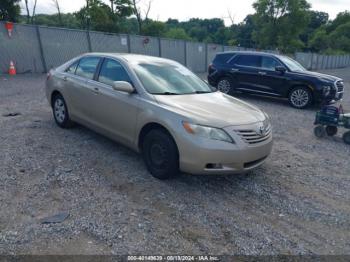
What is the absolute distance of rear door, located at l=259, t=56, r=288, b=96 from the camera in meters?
9.74

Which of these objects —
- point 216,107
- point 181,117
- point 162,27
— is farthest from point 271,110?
point 162,27

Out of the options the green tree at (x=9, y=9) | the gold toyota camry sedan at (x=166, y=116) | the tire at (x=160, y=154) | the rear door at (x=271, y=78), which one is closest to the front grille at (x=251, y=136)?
the gold toyota camry sedan at (x=166, y=116)

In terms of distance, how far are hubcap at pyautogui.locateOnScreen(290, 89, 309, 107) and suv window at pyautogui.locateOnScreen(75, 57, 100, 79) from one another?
707cm

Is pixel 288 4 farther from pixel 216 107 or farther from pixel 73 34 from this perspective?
pixel 216 107

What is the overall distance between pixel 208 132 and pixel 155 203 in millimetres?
1058

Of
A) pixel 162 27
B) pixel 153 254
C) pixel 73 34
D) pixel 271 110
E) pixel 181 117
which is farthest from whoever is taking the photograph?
pixel 162 27

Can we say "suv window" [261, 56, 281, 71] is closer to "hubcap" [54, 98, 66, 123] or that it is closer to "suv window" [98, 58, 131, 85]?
"suv window" [98, 58, 131, 85]

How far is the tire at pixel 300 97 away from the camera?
931 centimetres

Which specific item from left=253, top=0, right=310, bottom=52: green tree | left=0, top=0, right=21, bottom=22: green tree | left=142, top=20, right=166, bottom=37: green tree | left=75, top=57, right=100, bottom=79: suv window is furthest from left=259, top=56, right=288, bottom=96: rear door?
left=253, top=0, right=310, bottom=52: green tree

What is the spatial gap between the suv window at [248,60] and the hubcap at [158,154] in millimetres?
7807

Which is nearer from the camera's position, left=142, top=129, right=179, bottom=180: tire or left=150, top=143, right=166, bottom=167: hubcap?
left=142, top=129, right=179, bottom=180: tire

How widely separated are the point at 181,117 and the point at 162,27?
4133 cm

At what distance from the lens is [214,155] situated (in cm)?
338

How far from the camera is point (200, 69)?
24172 millimetres
